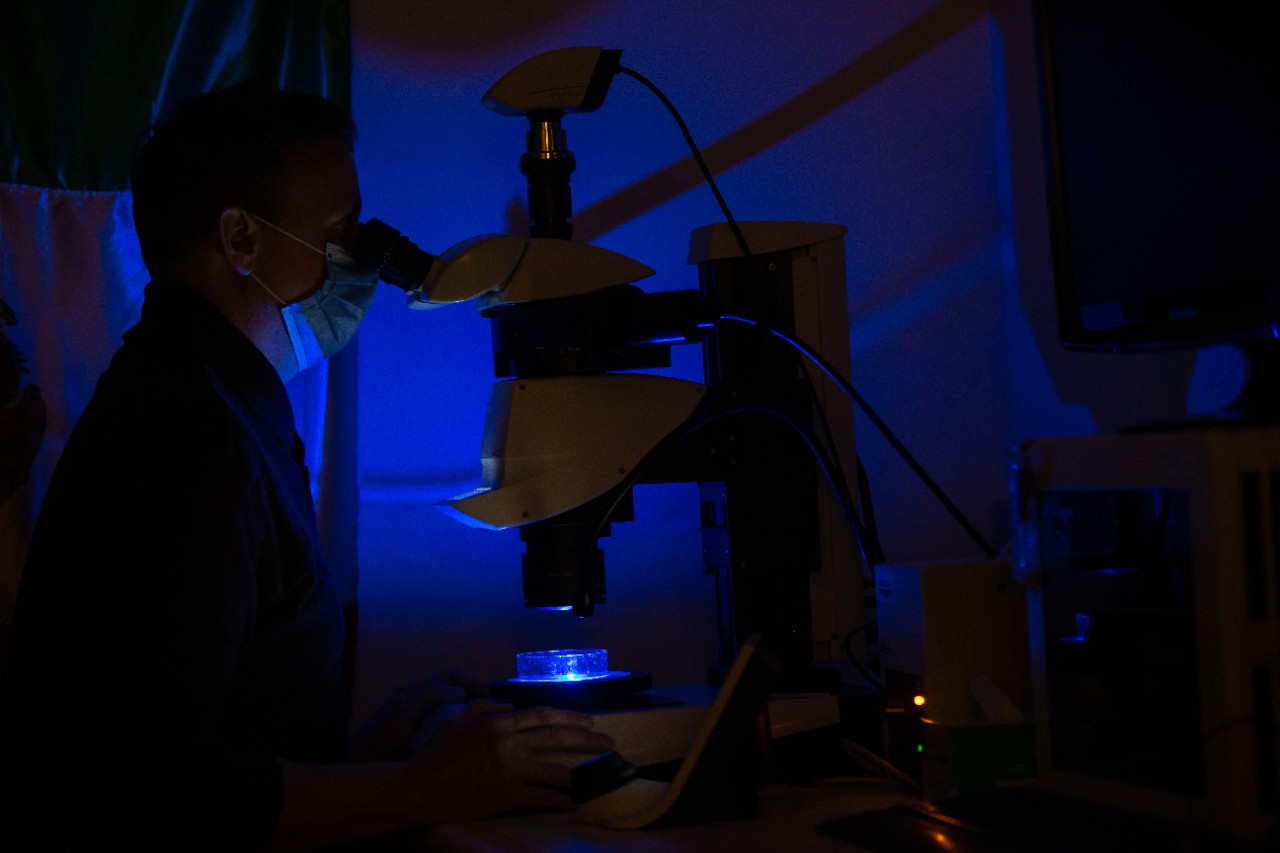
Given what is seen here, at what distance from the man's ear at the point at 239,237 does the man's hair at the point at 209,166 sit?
0.01 metres

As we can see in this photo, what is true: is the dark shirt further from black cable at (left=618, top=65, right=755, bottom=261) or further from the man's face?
black cable at (left=618, top=65, right=755, bottom=261)

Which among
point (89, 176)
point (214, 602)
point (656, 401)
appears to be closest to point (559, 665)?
point (656, 401)

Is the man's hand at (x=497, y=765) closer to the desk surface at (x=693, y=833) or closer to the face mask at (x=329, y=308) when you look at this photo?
the desk surface at (x=693, y=833)

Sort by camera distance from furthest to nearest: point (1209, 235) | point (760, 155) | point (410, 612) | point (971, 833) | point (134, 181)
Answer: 1. point (760, 155)
2. point (410, 612)
3. point (134, 181)
4. point (1209, 235)
5. point (971, 833)

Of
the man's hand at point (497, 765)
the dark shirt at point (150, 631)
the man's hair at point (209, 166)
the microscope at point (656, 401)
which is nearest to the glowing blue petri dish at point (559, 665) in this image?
the microscope at point (656, 401)

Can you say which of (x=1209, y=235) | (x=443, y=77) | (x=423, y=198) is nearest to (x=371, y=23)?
(x=443, y=77)

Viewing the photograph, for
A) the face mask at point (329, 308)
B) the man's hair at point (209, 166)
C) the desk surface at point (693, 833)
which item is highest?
the man's hair at point (209, 166)

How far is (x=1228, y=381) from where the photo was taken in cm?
134

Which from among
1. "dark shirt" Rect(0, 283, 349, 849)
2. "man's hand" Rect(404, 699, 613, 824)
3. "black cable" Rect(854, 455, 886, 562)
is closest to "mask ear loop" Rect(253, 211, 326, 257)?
"dark shirt" Rect(0, 283, 349, 849)

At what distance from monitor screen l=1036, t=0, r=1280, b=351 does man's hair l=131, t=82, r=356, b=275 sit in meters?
0.88

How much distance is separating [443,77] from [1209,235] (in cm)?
115

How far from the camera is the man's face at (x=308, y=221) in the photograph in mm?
1318

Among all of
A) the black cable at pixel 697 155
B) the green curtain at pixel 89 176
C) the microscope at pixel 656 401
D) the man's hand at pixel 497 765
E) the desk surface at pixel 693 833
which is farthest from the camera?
the green curtain at pixel 89 176

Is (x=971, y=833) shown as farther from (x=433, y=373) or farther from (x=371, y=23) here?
(x=371, y=23)
